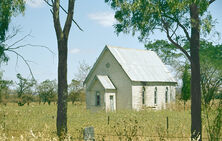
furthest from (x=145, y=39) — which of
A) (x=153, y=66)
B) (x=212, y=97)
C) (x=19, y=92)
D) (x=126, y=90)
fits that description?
(x=19, y=92)

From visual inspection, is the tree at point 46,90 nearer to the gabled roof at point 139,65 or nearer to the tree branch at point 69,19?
the gabled roof at point 139,65

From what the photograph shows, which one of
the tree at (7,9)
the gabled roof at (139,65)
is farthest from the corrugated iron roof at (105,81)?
the tree at (7,9)

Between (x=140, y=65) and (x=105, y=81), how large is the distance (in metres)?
5.29

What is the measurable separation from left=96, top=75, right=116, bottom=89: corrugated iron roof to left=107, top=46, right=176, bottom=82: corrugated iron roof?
2.26 m

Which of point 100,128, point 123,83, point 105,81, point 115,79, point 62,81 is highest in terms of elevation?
point 115,79

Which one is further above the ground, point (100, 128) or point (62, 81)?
point (62, 81)

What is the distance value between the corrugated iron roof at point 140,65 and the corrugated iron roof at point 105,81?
2.26 meters

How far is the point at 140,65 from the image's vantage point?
35219mm

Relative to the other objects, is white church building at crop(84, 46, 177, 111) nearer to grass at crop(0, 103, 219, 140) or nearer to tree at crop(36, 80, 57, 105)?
grass at crop(0, 103, 219, 140)

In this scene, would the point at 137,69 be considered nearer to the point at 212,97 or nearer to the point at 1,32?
the point at 1,32

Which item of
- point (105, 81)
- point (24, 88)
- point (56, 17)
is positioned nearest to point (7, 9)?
point (56, 17)

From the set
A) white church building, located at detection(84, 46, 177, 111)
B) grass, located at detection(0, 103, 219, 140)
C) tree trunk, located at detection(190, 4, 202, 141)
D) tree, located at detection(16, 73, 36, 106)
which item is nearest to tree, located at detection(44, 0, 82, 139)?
grass, located at detection(0, 103, 219, 140)

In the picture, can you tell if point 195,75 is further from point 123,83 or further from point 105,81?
point 105,81

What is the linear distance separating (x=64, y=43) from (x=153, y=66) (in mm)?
27209
